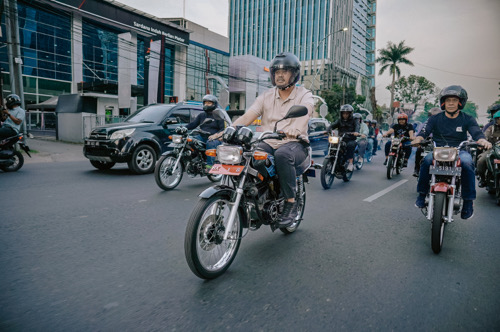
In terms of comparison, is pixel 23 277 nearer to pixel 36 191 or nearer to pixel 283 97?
pixel 283 97

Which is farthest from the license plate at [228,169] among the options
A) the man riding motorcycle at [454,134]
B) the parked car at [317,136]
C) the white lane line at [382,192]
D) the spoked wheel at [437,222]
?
the parked car at [317,136]

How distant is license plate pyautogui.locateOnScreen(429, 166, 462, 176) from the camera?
3.77 m

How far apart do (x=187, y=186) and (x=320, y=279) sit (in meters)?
4.69

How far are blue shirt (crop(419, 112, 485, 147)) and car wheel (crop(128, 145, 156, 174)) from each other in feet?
20.5

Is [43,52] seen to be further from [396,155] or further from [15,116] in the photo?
[396,155]

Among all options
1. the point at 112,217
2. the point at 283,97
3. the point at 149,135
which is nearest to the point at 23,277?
the point at 112,217

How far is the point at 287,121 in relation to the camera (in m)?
3.71

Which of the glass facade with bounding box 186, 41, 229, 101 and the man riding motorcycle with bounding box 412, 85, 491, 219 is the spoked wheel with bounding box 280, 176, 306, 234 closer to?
the man riding motorcycle with bounding box 412, 85, 491, 219

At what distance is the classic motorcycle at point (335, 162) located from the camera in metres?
7.62

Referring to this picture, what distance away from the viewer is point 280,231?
4.23 metres

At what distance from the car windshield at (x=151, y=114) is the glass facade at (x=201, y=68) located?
32.6 m

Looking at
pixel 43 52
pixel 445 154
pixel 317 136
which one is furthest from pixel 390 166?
pixel 43 52

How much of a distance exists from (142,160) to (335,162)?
15.5 ft

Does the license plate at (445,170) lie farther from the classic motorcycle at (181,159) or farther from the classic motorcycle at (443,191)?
the classic motorcycle at (181,159)
